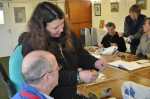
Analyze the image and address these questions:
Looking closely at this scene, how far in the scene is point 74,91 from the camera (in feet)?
5.35

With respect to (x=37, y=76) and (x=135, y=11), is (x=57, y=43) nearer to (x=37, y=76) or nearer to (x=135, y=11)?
(x=37, y=76)

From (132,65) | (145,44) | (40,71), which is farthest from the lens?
(145,44)

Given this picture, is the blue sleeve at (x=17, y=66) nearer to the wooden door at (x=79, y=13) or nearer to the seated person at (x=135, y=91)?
the seated person at (x=135, y=91)

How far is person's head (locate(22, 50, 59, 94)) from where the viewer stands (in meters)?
1.11

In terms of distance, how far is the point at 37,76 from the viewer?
Answer: 1.11m

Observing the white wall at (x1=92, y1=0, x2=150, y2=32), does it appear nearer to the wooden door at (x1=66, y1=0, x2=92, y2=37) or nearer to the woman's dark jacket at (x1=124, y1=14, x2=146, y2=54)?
the wooden door at (x1=66, y1=0, x2=92, y2=37)

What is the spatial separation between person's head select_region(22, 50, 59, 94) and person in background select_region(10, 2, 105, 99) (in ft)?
1.04

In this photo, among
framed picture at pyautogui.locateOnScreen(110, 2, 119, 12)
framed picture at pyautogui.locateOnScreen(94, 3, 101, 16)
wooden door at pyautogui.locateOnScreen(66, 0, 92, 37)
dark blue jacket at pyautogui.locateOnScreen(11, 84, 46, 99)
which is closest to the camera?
dark blue jacket at pyautogui.locateOnScreen(11, 84, 46, 99)

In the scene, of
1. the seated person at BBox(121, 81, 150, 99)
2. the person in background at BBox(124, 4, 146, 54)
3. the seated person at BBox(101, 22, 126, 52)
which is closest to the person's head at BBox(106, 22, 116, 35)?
the seated person at BBox(101, 22, 126, 52)

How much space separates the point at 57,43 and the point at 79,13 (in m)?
5.77

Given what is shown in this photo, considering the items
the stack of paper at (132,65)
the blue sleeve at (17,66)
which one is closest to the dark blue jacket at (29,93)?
the blue sleeve at (17,66)

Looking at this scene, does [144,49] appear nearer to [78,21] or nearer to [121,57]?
[121,57]

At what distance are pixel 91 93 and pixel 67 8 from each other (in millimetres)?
5379

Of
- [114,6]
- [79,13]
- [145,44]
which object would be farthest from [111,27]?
[79,13]
